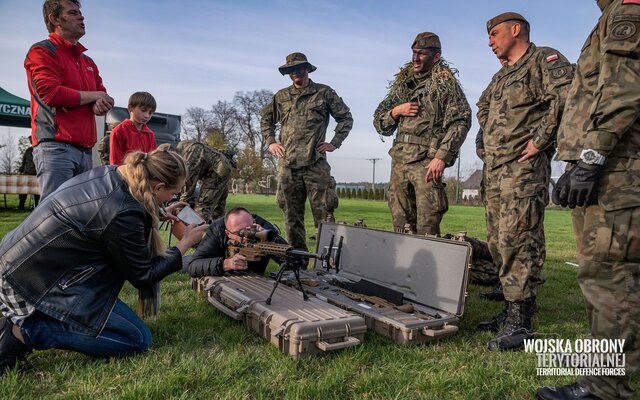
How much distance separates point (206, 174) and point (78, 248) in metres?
5.04

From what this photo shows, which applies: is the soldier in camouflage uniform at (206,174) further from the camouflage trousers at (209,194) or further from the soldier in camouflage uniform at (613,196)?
the soldier in camouflage uniform at (613,196)

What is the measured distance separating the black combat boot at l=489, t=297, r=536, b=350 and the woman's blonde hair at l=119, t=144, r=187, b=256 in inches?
98.9

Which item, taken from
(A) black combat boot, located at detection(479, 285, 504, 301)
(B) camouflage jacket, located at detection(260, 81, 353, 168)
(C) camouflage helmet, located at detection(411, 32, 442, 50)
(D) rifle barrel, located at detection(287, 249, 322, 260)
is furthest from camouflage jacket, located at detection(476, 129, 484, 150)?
(D) rifle barrel, located at detection(287, 249, 322, 260)

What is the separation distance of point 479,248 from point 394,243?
1.80 meters

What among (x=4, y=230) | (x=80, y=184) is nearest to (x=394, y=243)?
(x=80, y=184)

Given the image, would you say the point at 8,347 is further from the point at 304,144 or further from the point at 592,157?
the point at 304,144

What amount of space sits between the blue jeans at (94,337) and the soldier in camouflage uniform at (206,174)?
4.48 metres

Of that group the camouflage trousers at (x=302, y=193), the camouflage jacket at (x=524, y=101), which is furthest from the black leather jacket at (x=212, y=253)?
the camouflage jacket at (x=524, y=101)

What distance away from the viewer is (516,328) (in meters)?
3.26

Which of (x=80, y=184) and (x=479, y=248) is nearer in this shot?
(x=80, y=184)

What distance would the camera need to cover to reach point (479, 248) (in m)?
5.29

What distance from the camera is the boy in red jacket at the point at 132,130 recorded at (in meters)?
4.87

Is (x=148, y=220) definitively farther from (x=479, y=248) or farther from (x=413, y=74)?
(x=479, y=248)

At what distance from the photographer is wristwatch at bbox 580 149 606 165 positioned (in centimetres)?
214
